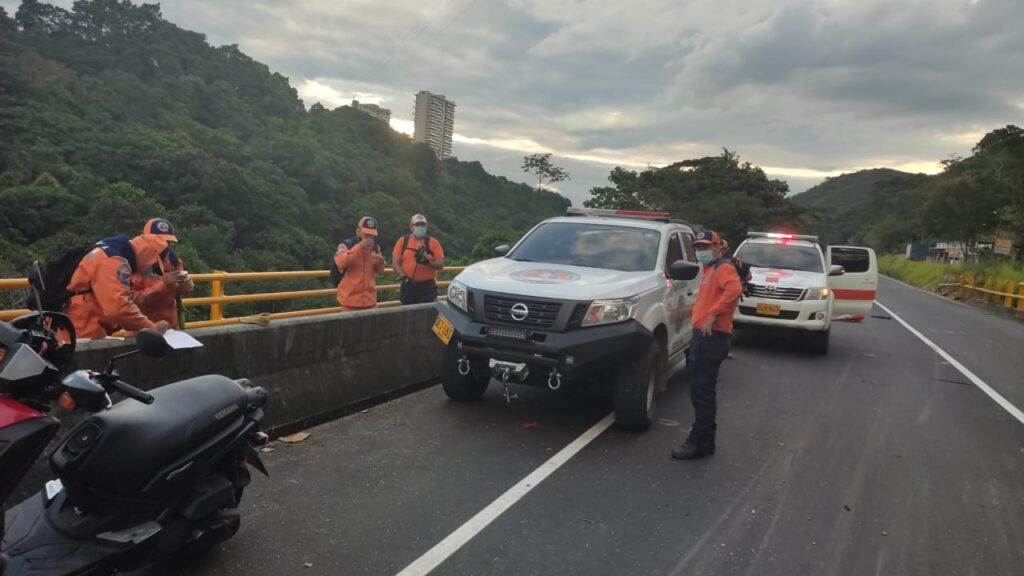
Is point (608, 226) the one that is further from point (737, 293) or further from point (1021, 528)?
point (1021, 528)

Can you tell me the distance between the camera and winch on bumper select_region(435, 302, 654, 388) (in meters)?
5.50

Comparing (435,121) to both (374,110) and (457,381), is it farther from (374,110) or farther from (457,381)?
(457,381)

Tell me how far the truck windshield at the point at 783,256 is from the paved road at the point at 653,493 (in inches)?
167

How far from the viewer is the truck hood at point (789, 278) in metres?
10.9

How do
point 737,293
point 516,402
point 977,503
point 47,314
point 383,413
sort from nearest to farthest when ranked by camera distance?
point 47,314, point 977,503, point 737,293, point 383,413, point 516,402

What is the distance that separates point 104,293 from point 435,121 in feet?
313

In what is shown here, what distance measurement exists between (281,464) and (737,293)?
11.9 ft

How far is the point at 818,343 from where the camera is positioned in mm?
11023

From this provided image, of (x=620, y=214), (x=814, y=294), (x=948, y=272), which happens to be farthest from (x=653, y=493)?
(x=948, y=272)

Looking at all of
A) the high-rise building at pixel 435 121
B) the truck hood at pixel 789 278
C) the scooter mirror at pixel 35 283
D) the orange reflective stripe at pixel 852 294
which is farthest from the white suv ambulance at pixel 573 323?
the high-rise building at pixel 435 121

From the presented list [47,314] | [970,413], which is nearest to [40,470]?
[47,314]

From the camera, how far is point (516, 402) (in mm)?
6941

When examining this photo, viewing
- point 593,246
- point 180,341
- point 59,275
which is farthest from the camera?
point 593,246

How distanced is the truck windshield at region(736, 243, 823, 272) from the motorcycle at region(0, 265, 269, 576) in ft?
34.4
